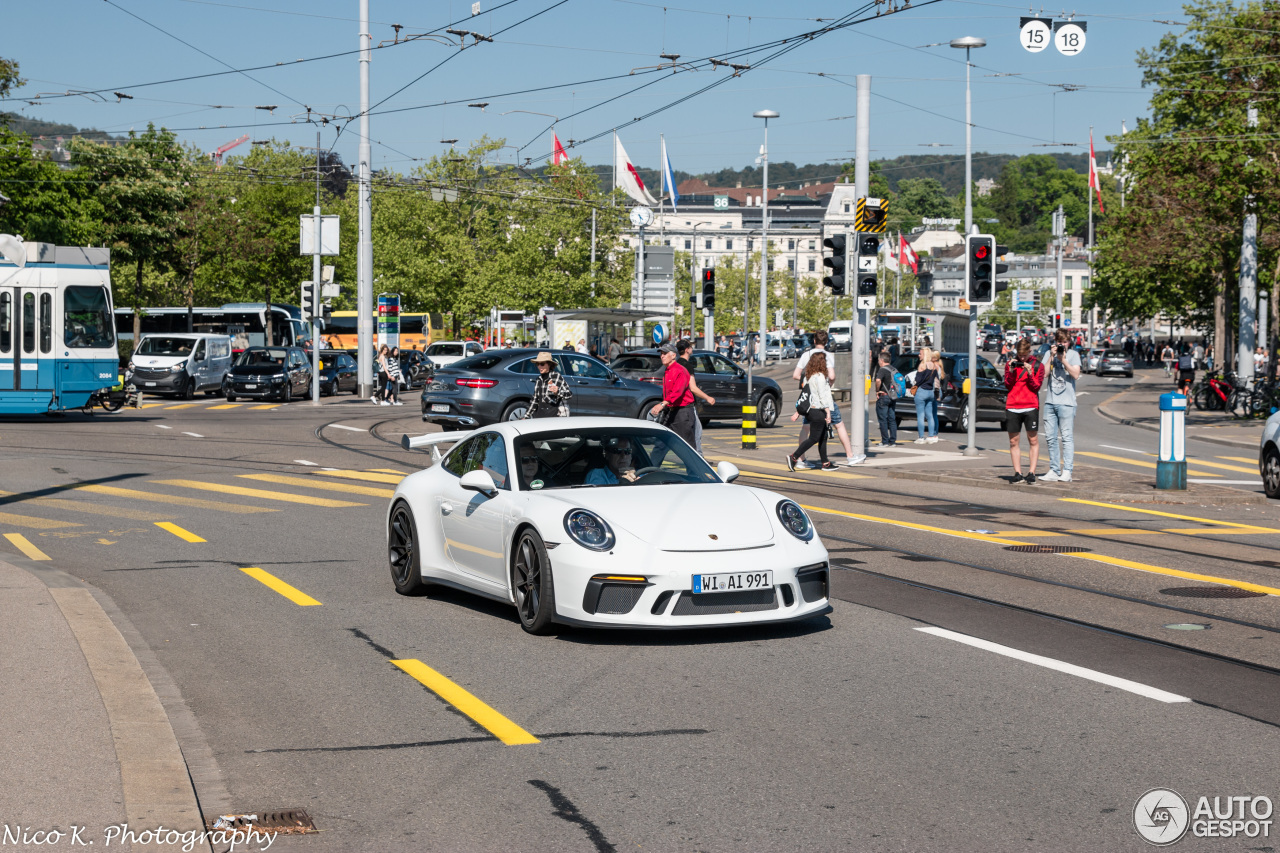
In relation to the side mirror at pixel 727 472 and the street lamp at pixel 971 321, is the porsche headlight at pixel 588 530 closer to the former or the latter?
the side mirror at pixel 727 472

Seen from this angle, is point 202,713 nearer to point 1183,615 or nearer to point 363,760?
Result: point 363,760

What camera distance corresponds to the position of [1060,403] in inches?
699

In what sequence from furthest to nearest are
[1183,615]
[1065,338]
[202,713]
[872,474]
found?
[872,474], [1065,338], [1183,615], [202,713]

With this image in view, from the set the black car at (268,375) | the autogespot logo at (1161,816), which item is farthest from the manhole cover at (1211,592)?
the black car at (268,375)

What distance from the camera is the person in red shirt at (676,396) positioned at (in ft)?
59.2

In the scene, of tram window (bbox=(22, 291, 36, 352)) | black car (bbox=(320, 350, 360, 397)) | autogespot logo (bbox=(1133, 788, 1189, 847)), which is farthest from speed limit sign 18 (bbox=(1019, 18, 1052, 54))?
black car (bbox=(320, 350, 360, 397))

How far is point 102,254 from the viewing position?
31.1 meters

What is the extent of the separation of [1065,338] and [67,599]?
1232 cm

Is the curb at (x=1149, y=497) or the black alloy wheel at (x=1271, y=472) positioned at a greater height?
the black alloy wheel at (x=1271, y=472)

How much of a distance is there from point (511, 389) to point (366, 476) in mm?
6400

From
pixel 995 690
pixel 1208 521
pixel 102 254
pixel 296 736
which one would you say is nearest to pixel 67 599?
pixel 296 736

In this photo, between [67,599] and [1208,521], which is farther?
[1208,521]

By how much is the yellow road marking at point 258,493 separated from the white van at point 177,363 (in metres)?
26.9

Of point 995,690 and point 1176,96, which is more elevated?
Result: point 1176,96
